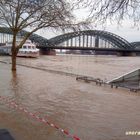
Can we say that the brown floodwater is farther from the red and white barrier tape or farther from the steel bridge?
the steel bridge

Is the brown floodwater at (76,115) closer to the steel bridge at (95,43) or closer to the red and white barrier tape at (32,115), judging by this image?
the red and white barrier tape at (32,115)

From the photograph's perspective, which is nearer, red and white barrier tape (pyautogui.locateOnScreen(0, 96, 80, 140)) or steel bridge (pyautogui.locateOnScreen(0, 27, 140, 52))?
red and white barrier tape (pyautogui.locateOnScreen(0, 96, 80, 140))

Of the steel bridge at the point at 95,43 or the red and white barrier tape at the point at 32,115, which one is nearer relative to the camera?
the red and white barrier tape at the point at 32,115

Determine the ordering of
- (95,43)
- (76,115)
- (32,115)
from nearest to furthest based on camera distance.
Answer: (32,115) → (76,115) → (95,43)

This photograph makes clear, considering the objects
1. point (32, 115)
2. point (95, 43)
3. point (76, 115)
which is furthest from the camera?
point (95, 43)

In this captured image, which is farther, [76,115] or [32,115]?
[76,115]

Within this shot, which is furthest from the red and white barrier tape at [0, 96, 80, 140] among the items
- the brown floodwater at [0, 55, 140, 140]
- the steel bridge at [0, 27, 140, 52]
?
the steel bridge at [0, 27, 140, 52]

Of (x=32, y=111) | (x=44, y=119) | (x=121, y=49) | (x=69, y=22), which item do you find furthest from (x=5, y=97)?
(x=121, y=49)

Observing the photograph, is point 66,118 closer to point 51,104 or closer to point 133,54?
point 51,104

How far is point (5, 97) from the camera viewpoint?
45.0 feet

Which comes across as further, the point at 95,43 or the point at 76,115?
the point at 95,43

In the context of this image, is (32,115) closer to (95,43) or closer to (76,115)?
(76,115)

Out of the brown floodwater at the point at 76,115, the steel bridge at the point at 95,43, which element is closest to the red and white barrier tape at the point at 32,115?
the brown floodwater at the point at 76,115

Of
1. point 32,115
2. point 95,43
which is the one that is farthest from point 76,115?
point 95,43
